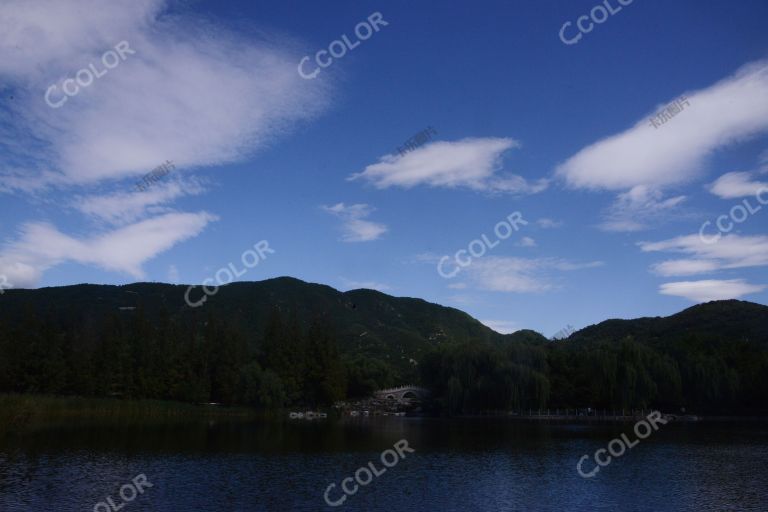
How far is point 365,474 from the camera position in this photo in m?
33.3

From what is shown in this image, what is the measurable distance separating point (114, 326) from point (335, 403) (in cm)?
3964

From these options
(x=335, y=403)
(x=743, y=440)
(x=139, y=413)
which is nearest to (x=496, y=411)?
(x=335, y=403)

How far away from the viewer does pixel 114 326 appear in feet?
300

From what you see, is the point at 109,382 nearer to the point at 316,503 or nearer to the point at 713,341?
the point at 316,503
